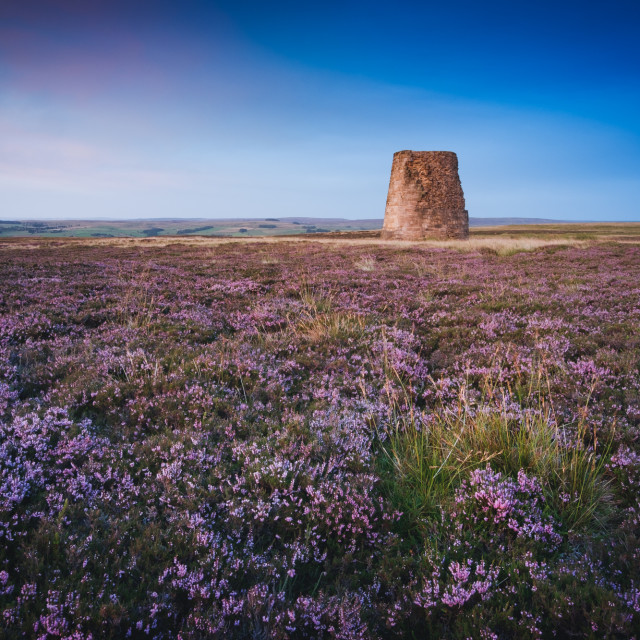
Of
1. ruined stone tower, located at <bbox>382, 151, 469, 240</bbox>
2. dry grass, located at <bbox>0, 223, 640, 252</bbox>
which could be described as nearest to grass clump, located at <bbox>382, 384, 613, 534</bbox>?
dry grass, located at <bbox>0, 223, 640, 252</bbox>

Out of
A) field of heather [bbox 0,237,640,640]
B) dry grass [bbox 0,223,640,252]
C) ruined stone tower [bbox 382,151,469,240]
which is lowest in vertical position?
field of heather [bbox 0,237,640,640]

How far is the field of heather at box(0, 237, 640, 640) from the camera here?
6.97ft

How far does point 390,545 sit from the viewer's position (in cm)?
262

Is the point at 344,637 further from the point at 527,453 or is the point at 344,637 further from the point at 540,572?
the point at 527,453

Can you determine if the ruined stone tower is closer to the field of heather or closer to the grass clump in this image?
the field of heather

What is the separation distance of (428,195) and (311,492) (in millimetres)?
38564

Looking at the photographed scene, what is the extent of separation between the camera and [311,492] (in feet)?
9.85

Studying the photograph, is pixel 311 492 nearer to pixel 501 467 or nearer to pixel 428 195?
pixel 501 467

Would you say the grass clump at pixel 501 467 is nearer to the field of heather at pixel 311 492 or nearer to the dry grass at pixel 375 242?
the field of heather at pixel 311 492

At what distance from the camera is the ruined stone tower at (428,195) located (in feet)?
122

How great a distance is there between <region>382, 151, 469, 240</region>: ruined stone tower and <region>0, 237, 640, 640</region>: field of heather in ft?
107

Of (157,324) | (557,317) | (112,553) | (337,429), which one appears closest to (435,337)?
(557,317)

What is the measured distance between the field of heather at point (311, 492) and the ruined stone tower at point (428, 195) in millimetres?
32763

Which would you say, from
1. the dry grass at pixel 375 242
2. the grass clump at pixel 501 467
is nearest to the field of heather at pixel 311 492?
the grass clump at pixel 501 467
